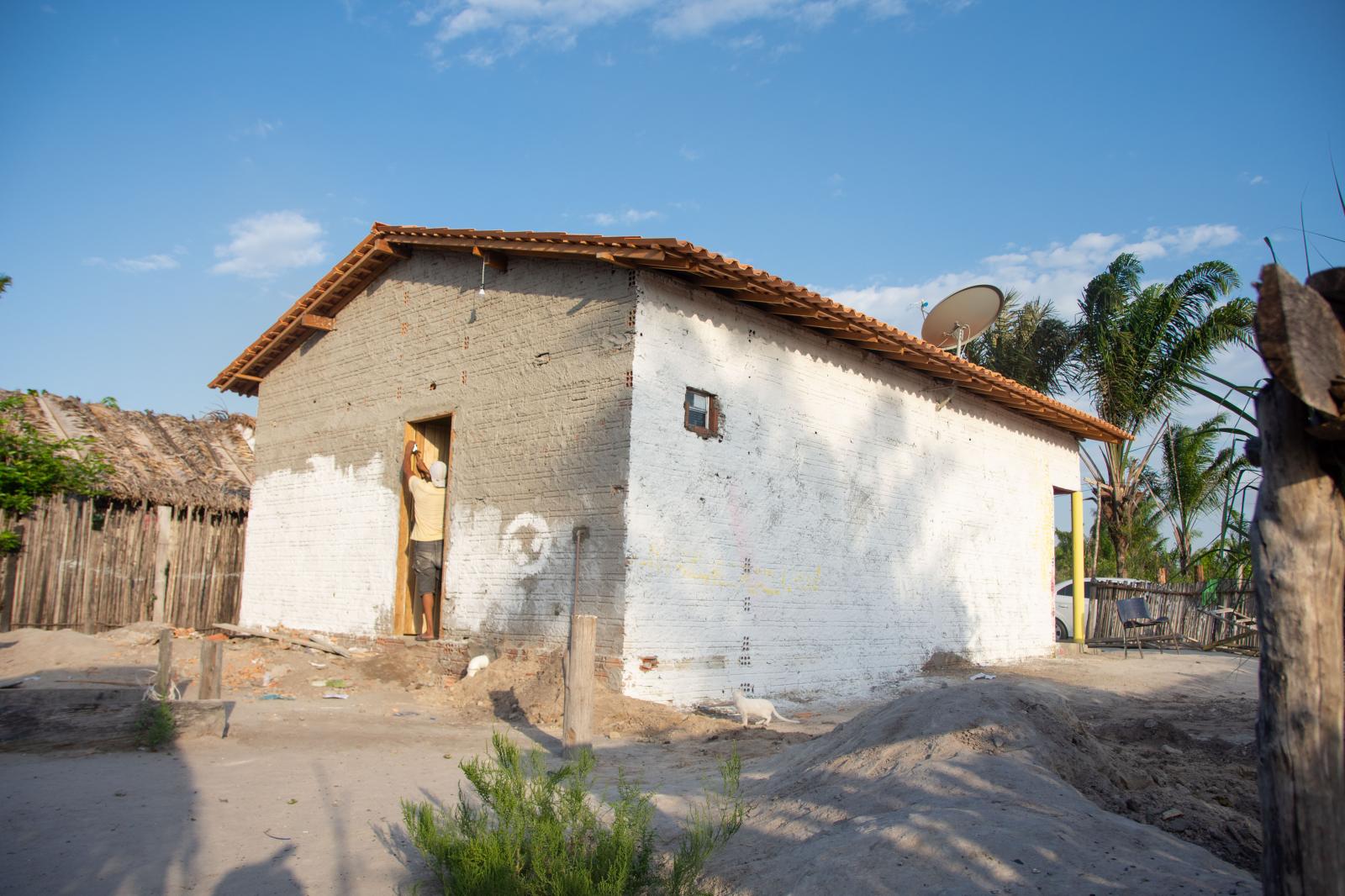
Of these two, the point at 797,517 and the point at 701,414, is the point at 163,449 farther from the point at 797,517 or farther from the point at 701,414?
the point at 797,517

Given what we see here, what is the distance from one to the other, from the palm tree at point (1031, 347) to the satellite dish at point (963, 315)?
10.4 m

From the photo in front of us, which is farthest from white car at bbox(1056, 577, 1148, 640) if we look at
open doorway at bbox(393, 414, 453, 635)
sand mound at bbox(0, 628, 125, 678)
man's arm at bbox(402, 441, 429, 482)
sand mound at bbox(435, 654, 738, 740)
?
sand mound at bbox(0, 628, 125, 678)

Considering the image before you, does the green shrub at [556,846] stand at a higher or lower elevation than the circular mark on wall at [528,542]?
lower

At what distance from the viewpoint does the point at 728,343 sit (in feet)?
34.4

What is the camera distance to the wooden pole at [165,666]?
23.7 feet

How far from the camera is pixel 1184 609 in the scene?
1934 cm

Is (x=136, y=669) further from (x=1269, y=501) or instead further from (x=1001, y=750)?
(x=1269, y=501)

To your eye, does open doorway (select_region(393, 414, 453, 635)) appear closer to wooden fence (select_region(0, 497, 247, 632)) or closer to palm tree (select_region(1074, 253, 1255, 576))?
wooden fence (select_region(0, 497, 247, 632))

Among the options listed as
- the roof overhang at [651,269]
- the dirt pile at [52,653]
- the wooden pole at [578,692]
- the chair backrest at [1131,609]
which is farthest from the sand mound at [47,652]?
the chair backrest at [1131,609]

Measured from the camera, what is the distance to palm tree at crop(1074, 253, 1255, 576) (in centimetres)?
2166

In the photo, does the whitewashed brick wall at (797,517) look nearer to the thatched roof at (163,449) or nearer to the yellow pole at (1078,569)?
the yellow pole at (1078,569)

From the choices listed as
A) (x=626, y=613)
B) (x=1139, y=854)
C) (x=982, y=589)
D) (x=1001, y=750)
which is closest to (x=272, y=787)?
(x=626, y=613)

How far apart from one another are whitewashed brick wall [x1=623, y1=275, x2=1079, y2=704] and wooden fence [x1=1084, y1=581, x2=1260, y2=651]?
5881 millimetres

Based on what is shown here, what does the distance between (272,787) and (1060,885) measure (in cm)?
507
